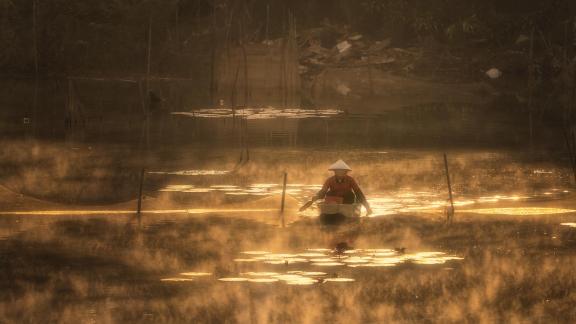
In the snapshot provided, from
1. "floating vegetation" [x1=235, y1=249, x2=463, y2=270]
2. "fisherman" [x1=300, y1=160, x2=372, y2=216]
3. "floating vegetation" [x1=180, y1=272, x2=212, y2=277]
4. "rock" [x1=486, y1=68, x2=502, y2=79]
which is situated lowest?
"floating vegetation" [x1=180, y1=272, x2=212, y2=277]

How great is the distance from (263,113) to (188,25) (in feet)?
119

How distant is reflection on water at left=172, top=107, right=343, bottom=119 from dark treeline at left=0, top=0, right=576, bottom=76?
19861mm

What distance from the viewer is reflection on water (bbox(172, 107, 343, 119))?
2114 inches

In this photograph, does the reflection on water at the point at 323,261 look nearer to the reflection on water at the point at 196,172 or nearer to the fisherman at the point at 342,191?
the fisherman at the point at 342,191

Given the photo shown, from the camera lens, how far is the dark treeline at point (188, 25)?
260ft

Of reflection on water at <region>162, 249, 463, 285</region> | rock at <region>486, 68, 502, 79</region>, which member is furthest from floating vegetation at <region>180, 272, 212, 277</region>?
rock at <region>486, 68, 502, 79</region>

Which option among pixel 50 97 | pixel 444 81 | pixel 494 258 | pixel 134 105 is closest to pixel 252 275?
pixel 494 258

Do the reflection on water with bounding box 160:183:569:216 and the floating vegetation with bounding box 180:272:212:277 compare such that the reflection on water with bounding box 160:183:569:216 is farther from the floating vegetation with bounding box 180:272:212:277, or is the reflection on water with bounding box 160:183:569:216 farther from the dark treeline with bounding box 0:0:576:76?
the dark treeline with bounding box 0:0:576:76

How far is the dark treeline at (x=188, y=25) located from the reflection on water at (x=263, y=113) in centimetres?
1986

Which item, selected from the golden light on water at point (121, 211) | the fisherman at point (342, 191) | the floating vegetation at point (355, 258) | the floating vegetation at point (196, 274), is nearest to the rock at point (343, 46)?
the golden light on water at point (121, 211)

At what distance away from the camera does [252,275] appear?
17.9 m

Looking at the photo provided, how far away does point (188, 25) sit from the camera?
90.0 metres

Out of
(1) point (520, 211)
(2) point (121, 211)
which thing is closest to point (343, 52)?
(1) point (520, 211)

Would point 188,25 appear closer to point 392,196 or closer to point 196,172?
point 196,172
